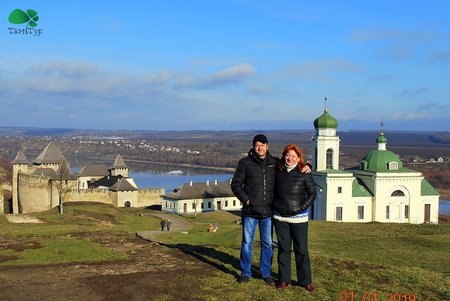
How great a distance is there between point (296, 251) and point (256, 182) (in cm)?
134

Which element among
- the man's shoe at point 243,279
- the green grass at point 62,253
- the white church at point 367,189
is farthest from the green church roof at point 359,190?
the man's shoe at point 243,279

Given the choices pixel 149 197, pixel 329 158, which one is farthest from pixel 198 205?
pixel 329 158

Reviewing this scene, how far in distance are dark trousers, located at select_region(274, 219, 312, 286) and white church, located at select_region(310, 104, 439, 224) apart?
2840 centimetres

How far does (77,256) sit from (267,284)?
4675 mm

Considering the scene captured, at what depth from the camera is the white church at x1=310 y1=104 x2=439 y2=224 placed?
121ft

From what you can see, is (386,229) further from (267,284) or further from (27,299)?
(27,299)

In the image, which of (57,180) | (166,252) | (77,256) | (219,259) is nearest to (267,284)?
(219,259)

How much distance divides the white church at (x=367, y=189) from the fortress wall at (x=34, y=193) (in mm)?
26037

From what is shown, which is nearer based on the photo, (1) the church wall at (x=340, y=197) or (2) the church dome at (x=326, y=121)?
(1) the church wall at (x=340, y=197)

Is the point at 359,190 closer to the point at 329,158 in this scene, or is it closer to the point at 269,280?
the point at 329,158

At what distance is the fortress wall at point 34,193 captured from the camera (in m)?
50.2

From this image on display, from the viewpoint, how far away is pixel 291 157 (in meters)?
8.55

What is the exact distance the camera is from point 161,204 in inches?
2194

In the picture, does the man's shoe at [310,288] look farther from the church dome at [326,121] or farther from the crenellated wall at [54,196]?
the crenellated wall at [54,196]
